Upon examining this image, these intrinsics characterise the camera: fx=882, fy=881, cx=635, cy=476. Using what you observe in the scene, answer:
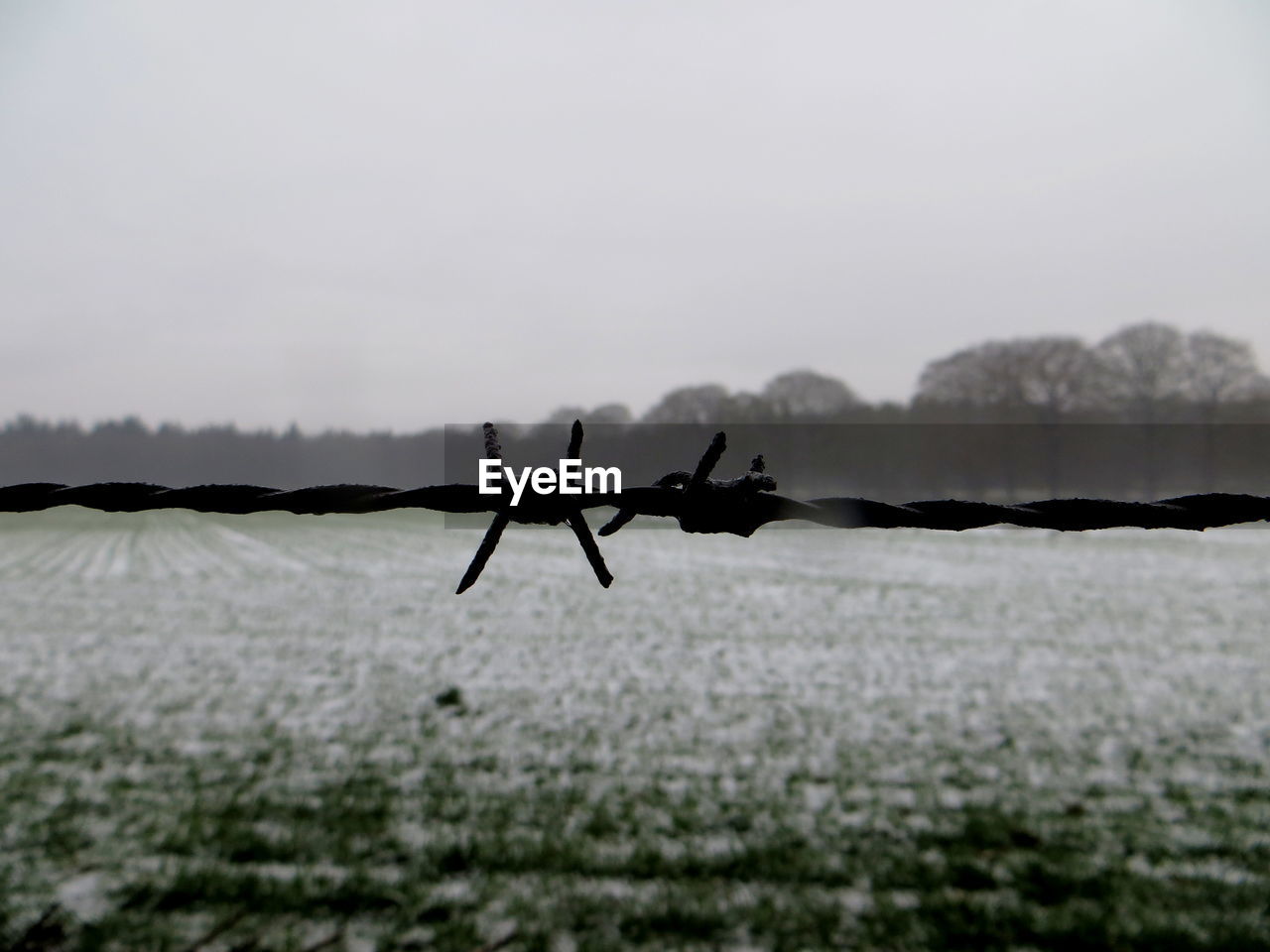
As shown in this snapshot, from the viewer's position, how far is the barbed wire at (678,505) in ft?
3.99

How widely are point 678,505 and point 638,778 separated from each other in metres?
2.52

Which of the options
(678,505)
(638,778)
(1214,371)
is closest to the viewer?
(678,505)

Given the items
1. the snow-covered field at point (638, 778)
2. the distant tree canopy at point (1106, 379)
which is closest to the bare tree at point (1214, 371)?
the distant tree canopy at point (1106, 379)

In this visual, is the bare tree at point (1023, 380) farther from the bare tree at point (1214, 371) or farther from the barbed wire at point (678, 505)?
the barbed wire at point (678, 505)

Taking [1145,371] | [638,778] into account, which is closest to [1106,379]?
[1145,371]

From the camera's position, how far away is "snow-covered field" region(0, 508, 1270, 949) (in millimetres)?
2387

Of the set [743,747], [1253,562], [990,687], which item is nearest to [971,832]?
[743,747]

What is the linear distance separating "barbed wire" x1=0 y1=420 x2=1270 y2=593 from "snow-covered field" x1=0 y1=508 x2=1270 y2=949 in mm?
1458

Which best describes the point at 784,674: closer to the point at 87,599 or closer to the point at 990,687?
the point at 990,687

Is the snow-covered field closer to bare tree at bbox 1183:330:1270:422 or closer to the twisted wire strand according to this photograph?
the twisted wire strand

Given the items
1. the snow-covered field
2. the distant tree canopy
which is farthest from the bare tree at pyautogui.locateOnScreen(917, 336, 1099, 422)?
the snow-covered field

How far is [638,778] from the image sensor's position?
11.5 feet

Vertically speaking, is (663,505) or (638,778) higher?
(663,505)

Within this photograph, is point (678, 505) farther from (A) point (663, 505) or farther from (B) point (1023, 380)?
(B) point (1023, 380)
